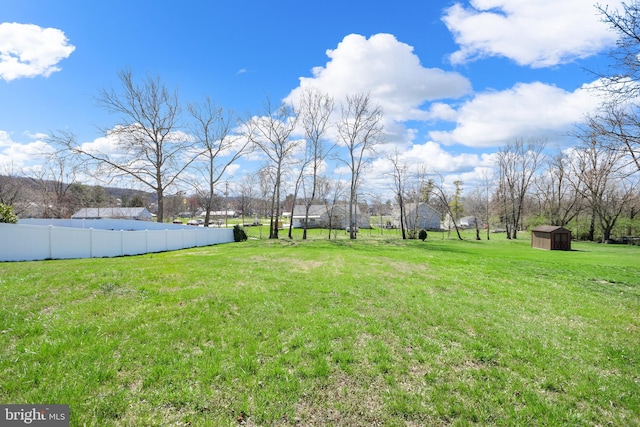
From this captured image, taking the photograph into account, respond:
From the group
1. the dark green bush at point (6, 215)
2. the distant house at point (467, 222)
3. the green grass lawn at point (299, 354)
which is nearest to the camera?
the green grass lawn at point (299, 354)

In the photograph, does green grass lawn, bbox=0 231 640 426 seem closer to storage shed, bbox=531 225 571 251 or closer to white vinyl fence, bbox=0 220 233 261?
white vinyl fence, bbox=0 220 233 261

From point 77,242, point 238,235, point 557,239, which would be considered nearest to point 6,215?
point 77,242

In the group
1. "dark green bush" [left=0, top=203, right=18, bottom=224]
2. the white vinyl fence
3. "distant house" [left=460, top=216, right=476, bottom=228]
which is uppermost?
"dark green bush" [left=0, top=203, right=18, bottom=224]

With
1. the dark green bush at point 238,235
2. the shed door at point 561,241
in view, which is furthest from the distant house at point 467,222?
the dark green bush at point 238,235

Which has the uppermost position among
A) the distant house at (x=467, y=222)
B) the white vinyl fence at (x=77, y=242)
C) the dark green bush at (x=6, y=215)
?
the dark green bush at (x=6, y=215)

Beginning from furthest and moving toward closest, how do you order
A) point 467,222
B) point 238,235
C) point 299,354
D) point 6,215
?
point 467,222 < point 238,235 < point 6,215 < point 299,354

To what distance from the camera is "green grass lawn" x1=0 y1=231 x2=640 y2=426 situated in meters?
3.41

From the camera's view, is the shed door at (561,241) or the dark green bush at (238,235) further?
the shed door at (561,241)

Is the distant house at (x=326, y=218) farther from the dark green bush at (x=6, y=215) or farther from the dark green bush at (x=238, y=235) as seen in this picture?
the dark green bush at (x=6, y=215)

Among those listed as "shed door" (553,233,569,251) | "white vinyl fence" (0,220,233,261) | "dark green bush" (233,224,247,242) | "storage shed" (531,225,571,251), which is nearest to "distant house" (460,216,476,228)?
"storage shed" (531,225,571,251)

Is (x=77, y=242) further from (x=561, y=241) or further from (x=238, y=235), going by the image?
(x=561, y=241)

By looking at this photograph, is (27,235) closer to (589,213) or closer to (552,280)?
→ (552,280)

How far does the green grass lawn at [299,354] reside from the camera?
11.2 ft

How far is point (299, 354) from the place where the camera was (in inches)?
180
